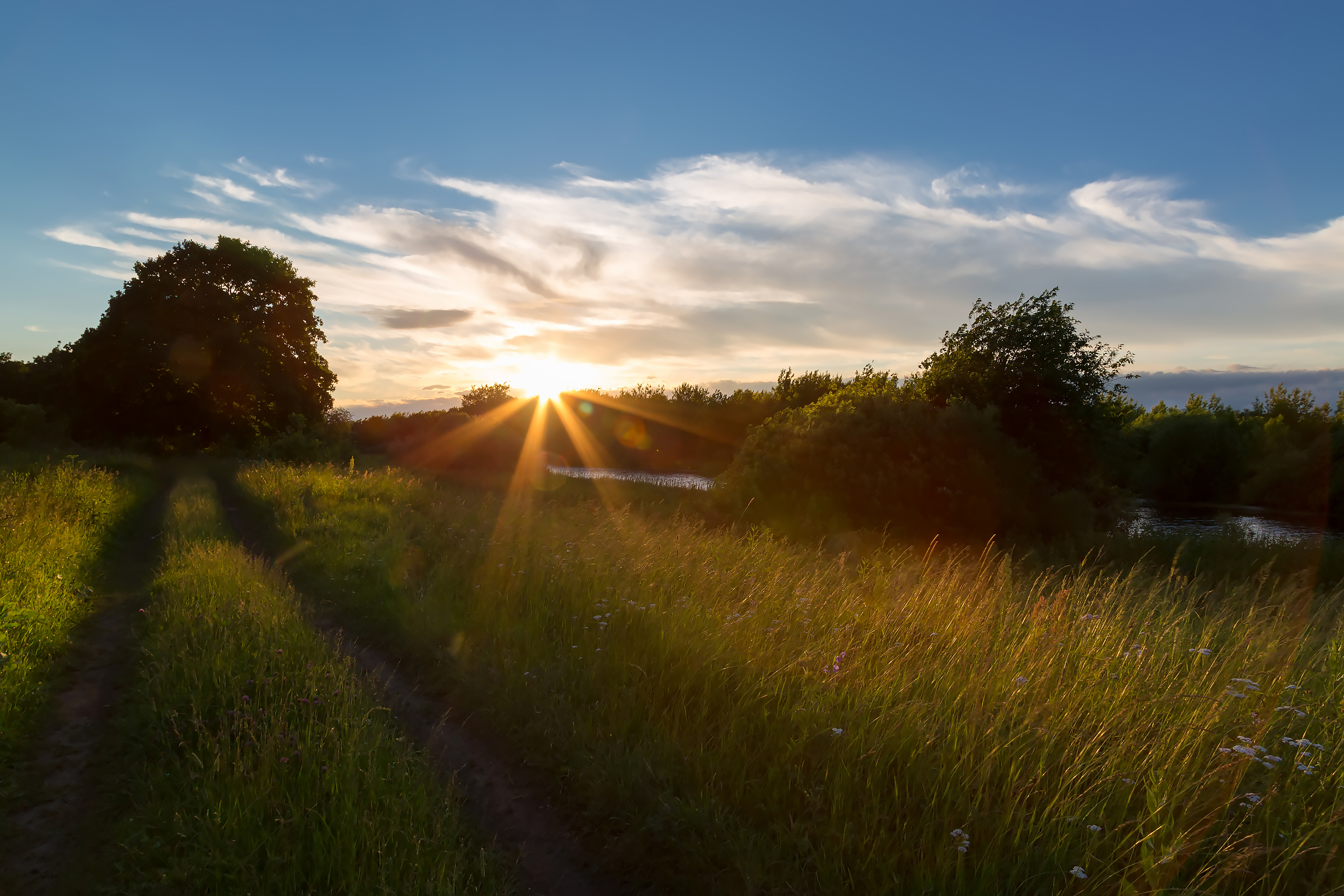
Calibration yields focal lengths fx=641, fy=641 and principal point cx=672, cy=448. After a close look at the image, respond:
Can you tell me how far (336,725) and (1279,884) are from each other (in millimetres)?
6145

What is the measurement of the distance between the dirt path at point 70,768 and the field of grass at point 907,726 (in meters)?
2.74

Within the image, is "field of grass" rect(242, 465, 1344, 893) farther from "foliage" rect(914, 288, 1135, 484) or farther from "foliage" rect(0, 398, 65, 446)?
"foliage" rect(0, 398, 65, 446)

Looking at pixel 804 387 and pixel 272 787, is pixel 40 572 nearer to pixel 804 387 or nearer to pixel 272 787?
pixel 272 787

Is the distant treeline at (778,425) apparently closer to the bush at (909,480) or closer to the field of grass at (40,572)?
the bush at (909,480)

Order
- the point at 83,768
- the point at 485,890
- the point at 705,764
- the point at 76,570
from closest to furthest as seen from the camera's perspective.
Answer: the point at 485,890 → the point at 705,764 → the point at 83,768 → the point at 76,570

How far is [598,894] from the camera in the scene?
12.9ft

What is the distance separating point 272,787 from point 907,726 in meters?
4.26

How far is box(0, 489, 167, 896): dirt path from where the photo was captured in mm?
3955

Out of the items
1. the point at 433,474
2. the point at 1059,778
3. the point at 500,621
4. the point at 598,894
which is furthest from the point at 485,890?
the point at 433,474

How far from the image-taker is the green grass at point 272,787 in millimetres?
3738

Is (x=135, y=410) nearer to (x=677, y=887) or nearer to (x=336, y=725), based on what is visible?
(x=336, y=725)

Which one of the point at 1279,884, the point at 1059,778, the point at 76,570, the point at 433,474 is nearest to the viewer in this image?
the point at 1279,884

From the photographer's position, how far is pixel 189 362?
3659cm

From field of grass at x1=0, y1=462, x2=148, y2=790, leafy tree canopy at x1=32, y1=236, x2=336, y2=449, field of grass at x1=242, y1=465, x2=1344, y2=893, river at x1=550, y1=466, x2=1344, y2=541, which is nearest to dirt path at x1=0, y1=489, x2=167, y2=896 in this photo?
field of grass at x1=0, y1=462, x2=148, y2=790
